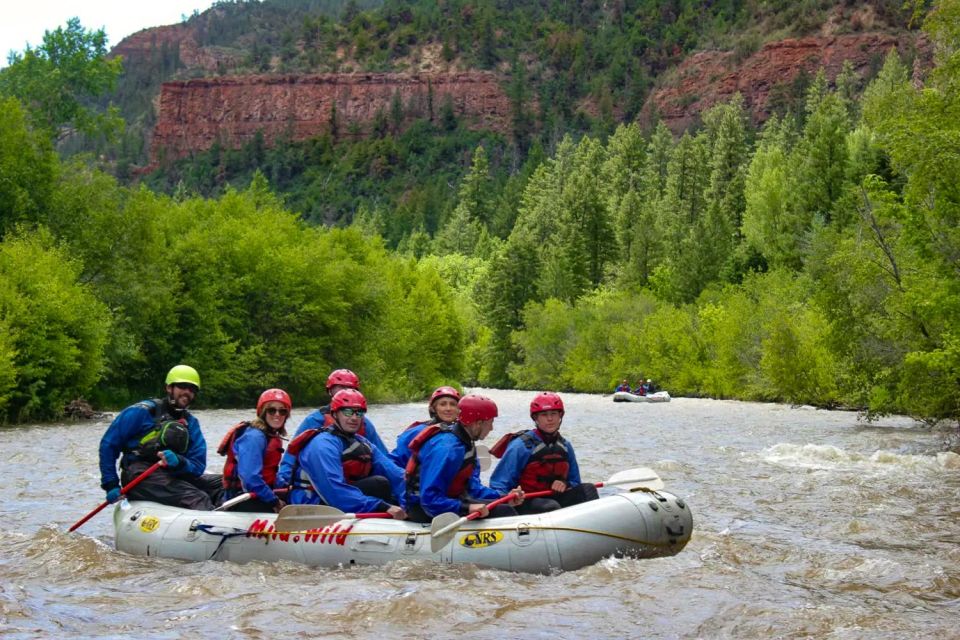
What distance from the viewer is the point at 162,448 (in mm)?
11328

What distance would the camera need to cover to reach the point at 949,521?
13.3 meters

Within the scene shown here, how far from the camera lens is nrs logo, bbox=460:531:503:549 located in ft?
32.9

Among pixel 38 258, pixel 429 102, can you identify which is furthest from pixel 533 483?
pixel 429 102

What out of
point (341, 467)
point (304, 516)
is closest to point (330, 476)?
point (341, 467)

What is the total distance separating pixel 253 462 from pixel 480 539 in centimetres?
258

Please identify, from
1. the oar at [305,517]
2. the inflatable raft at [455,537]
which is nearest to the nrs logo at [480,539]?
the inflatable raft at [455,537]

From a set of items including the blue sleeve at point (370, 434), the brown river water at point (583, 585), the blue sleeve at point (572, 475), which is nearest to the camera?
the brown river water at point (583, 585)

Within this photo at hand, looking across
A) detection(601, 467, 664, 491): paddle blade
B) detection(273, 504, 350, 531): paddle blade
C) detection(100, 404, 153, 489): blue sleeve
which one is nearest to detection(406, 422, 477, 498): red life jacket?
detection(273, 504, 350, 531): paddle blade

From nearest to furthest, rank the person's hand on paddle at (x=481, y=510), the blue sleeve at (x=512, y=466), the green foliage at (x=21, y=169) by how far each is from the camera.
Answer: the person's hand on paddle at (x=481, y=510), the blue sleeve at (x=512, y=466), the green foliage at (x=21, y=169)

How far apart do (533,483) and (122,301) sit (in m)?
28.0

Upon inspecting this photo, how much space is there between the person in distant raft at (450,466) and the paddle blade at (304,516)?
0.85 m

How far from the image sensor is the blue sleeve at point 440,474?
1016cm

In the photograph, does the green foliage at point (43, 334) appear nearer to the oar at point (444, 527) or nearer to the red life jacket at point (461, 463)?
the red life jacket at point (461, 463)

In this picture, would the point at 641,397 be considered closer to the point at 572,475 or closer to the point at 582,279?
the point at 582,279
